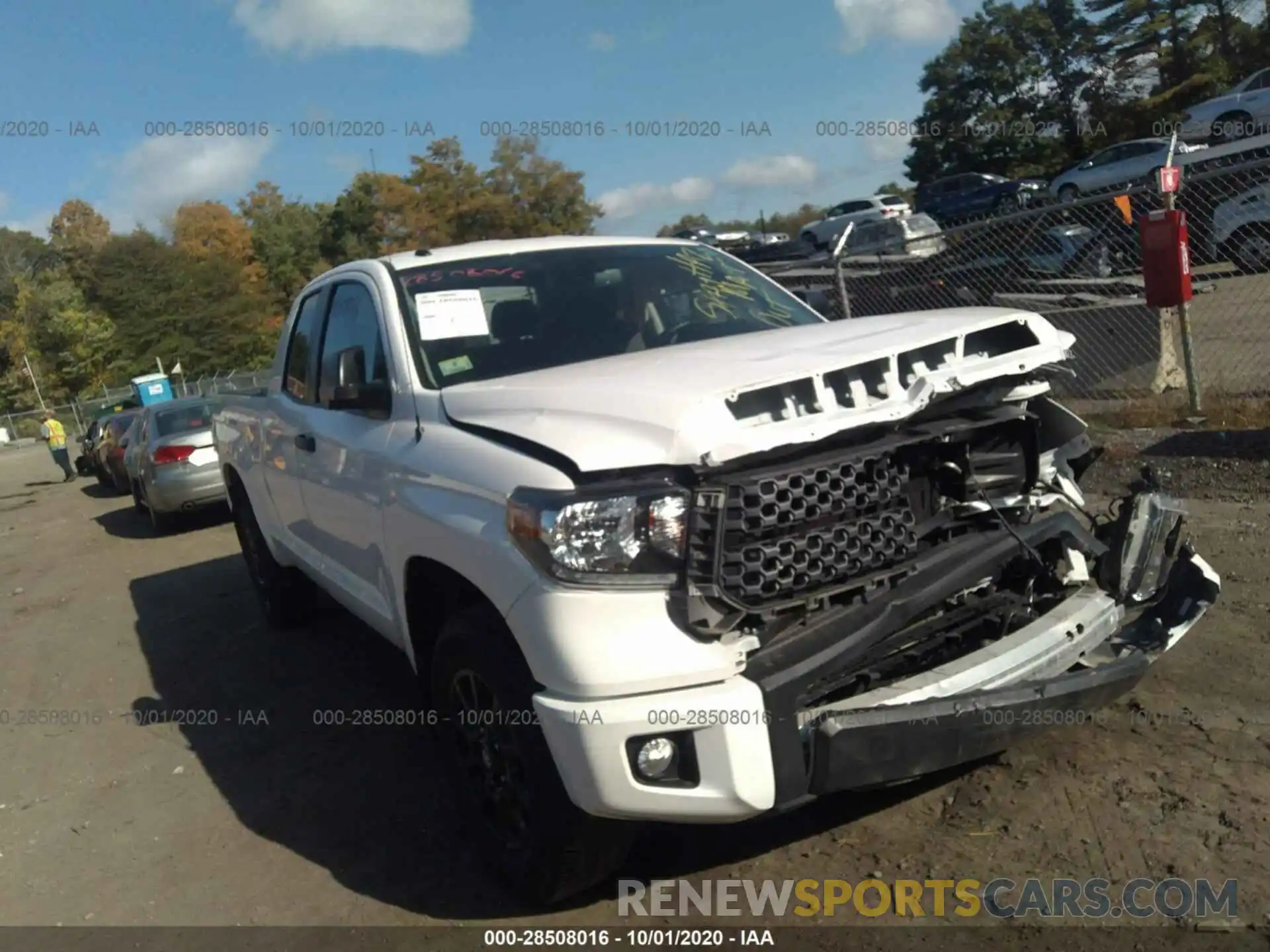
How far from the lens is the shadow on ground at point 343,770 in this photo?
12.1ft

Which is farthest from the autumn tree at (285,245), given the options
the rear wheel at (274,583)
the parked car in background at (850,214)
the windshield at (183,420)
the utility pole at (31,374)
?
the rear wheel at (274,583)

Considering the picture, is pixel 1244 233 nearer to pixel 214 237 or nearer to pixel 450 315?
pixel 450 315

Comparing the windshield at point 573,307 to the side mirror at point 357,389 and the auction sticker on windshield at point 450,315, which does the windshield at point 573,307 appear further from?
the side mirror at point 357,389

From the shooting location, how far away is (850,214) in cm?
3303

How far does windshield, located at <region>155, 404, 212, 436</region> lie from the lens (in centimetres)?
1316

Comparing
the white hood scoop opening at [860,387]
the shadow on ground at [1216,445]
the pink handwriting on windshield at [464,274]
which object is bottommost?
the shadow on ground at [1216,445]

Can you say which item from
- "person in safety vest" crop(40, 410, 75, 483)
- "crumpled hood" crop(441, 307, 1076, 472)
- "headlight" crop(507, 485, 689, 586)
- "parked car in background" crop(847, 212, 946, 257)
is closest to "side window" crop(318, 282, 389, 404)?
"crumpled hood" crop(441, 307, 1076, 472)

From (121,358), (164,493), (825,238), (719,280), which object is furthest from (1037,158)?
(121,358)

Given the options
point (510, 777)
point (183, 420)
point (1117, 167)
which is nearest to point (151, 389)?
point (183, 420)

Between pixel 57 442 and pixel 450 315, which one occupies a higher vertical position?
pixel 450 315

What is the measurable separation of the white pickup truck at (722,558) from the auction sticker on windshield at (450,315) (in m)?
0.01

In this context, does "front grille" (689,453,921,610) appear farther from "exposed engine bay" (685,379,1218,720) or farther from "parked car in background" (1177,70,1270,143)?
"parked car in background" (1177,70,1270,143)

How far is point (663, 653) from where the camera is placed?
9.46ft

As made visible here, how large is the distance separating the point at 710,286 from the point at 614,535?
7.19 feet
